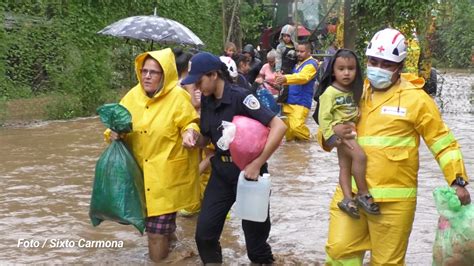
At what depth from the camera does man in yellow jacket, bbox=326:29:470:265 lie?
453 centimetres

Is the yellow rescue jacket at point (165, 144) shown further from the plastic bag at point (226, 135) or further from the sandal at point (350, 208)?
the sandal at point (350, 208)

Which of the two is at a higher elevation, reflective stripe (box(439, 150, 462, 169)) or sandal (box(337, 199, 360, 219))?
reflective stripe (box(439, 150, 462, 169))

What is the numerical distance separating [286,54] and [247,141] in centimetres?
778

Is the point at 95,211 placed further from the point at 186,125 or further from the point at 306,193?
the point at 306,193

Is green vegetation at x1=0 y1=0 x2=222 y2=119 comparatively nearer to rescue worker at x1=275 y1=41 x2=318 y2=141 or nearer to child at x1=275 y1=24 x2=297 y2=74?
child at x1=275 y1=24 x2=297 y2=74

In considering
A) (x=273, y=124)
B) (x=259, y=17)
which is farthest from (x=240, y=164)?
(x=259, y=17)

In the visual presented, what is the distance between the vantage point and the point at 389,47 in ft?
15.0

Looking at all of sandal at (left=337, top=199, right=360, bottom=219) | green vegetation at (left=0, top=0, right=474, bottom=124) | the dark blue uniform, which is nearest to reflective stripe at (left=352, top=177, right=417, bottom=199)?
sandal at (left=337, top=199, right=360, bottom=219)

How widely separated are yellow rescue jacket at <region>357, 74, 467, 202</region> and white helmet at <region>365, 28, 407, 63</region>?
0.61ft

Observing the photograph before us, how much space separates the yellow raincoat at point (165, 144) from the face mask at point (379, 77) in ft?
4.94

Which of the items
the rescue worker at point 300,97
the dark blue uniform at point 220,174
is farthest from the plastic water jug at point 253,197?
the rescue worker at point 300,97

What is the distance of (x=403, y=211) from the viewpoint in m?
4.58

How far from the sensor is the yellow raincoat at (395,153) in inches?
178

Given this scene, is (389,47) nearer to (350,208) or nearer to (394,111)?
(394,111)
